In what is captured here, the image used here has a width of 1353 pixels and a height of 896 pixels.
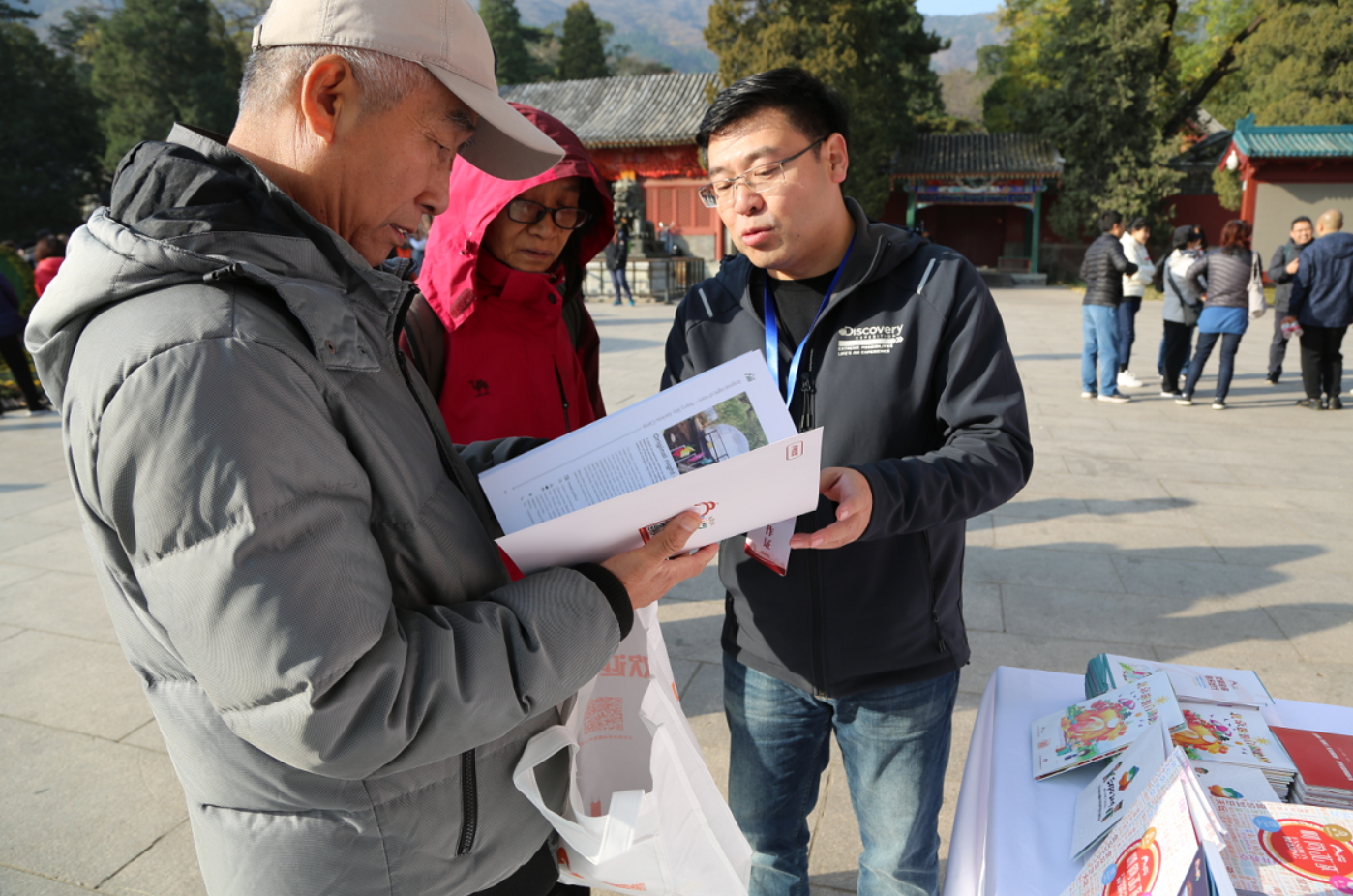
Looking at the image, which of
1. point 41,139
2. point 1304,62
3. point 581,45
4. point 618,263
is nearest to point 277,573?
point 618,263

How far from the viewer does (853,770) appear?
175cm

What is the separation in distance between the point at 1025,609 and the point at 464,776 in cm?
340

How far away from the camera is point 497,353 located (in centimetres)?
212

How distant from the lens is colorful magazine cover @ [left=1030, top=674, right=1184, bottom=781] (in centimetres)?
132

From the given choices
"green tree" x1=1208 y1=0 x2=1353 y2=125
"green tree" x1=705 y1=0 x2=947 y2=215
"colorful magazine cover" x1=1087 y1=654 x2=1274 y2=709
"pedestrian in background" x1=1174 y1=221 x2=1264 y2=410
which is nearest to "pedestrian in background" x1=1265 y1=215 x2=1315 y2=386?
"pedestrian in background" x1=1174 y1=221 x2=1264 y2=410

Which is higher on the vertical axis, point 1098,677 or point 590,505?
point 590,505

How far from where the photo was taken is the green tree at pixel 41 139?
25734mm

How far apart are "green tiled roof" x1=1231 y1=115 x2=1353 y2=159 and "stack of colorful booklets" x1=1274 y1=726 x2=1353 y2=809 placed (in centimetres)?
2155

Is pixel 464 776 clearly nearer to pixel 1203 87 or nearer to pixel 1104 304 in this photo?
pixel 1104 304

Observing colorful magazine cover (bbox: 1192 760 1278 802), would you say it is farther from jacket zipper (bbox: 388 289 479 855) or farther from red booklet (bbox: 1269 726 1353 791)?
jacket zipper (bbox: 388 289 479 855)

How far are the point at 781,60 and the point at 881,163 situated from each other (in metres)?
4.26

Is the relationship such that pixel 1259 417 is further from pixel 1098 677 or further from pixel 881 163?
pixel 881 163

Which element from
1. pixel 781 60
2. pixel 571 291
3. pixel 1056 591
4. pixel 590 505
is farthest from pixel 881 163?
pixel 590 505

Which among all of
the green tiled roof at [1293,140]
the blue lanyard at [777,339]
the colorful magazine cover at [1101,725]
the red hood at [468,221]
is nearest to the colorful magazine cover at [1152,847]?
the colorful magazine cover at [1101,725]
